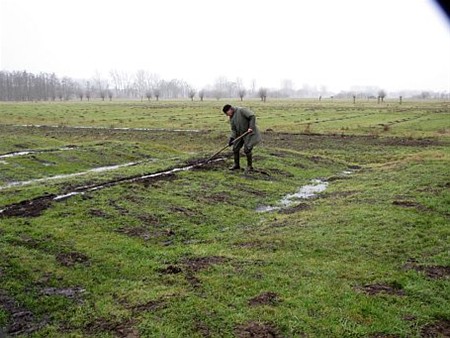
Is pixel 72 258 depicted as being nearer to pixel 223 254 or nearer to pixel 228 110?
pixel 223 254

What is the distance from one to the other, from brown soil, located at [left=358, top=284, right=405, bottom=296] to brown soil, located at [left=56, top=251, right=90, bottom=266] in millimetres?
5033

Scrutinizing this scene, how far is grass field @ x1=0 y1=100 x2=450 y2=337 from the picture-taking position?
6.83 m

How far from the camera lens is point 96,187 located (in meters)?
15.0

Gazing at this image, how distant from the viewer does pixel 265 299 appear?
24.2ft

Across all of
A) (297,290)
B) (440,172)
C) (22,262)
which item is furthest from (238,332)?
(440,172)

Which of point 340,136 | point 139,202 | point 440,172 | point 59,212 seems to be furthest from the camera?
point 340,136

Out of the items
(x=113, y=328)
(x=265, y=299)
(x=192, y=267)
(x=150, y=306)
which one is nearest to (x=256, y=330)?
(x=265, y=299)

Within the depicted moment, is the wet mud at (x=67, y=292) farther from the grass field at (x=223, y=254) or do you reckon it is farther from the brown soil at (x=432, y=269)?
the brown soil at (x=432, y=269)

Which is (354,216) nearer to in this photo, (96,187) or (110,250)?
(110,250)

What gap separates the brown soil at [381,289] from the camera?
7.62 meters

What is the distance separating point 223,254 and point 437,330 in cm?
428

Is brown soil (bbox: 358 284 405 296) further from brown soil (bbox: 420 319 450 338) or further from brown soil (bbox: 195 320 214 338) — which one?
brown soil (bbox: 195 320 214 338)

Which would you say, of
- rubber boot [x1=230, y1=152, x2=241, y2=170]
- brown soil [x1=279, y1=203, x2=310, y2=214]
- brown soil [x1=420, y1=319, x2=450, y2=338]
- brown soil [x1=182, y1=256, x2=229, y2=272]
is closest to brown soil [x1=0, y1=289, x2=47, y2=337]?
brown soil [x1=182, y1=256, x2=229, y2=272]

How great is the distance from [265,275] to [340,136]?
100ft
